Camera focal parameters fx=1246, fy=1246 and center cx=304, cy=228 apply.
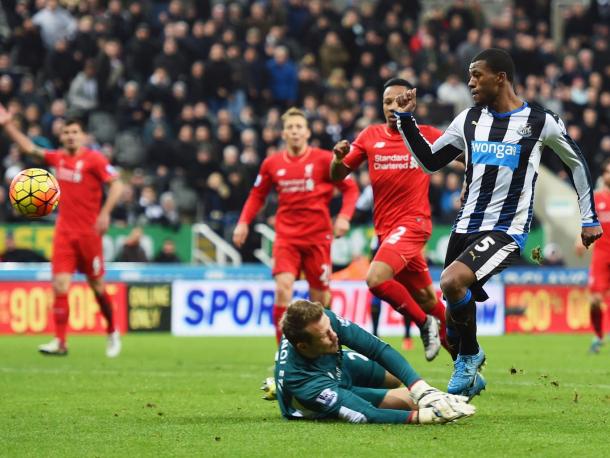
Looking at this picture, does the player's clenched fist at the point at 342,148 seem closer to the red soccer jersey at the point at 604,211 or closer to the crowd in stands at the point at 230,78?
the red soccer jersey at the point at 604,211

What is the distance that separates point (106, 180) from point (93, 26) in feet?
34.6

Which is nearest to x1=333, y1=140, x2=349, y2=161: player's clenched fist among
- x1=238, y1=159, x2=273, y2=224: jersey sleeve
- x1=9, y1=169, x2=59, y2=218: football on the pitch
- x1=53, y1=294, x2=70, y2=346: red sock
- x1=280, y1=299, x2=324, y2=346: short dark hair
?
x1=280, y1=299, x2=324, y2=346: short dark hair

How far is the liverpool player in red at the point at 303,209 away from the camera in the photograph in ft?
44.4

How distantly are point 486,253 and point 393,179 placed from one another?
2.81 metres

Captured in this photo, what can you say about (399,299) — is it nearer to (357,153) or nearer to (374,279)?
(374,279)

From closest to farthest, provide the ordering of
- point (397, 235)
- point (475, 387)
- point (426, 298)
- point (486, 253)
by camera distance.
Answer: point (486, 253)
point (475, 387)
point (397, 235)
point (426, 298)

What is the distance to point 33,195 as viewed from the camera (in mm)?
11461

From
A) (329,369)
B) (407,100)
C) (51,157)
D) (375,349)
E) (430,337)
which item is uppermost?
(407,100)

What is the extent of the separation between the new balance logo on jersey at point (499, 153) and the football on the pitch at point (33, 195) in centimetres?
A: 442

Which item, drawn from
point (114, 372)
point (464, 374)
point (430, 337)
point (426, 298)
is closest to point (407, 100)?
point (464, 374)

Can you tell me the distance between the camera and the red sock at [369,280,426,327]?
443 inches

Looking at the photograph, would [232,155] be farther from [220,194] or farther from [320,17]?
[320,17]

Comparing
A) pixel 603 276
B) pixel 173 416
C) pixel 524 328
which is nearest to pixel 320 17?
pixel 524 328

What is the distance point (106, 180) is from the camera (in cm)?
1540
